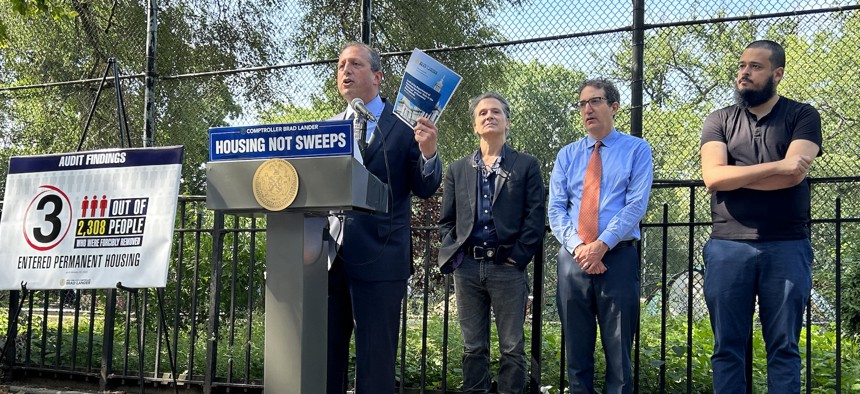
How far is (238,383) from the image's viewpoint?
5.22 meters

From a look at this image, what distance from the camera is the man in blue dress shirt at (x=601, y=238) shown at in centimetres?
367

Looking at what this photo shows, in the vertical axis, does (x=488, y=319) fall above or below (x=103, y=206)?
below

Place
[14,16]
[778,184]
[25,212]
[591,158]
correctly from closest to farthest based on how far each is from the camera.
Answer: [778,184] → [591,158] → [25,212] → [14,16]

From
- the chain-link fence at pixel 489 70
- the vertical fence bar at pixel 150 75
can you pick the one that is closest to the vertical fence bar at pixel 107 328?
the chain-link fence at pixel 489 70

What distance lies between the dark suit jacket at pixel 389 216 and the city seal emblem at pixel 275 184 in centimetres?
59

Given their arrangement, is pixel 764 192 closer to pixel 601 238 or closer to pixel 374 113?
pixel 601 238

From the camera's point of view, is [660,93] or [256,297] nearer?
[660,93]

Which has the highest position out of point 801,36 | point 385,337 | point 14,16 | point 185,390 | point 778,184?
point 14,16

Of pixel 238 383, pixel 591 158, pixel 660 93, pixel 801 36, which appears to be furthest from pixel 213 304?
pixel 801 36

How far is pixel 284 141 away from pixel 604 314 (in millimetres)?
2035

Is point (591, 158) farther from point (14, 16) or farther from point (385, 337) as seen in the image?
point (14, 16)

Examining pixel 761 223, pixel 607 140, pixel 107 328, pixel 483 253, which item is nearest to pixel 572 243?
pixel 483 253

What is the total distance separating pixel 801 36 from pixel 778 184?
7.07ft

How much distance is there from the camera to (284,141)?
2.41 meters
